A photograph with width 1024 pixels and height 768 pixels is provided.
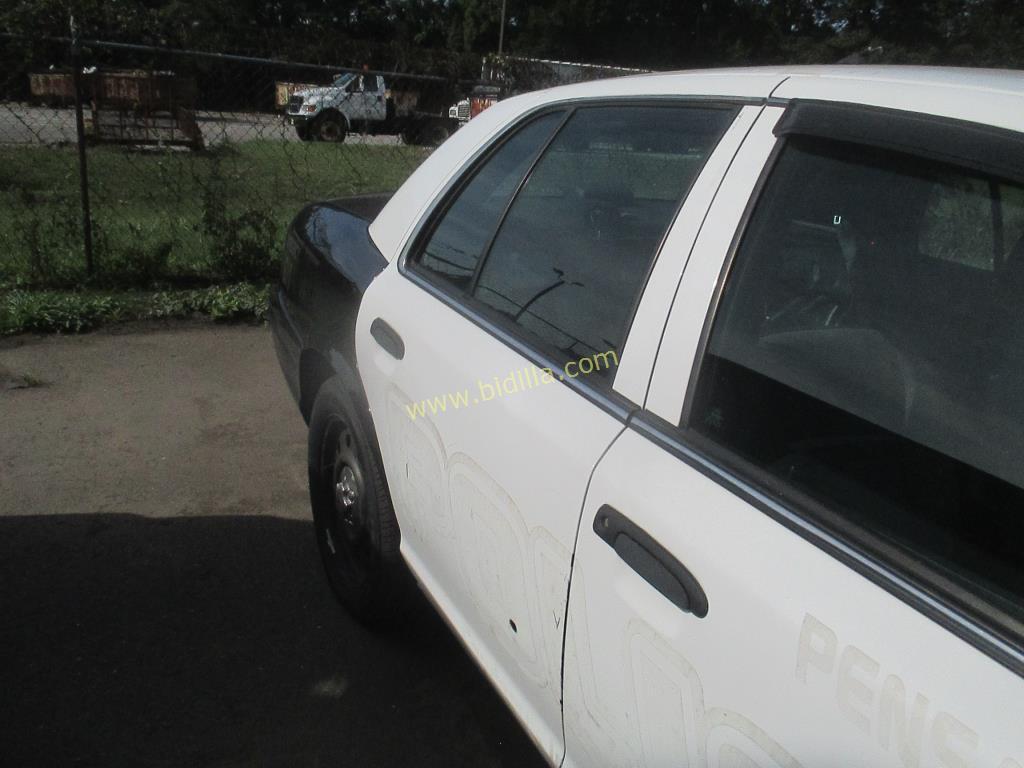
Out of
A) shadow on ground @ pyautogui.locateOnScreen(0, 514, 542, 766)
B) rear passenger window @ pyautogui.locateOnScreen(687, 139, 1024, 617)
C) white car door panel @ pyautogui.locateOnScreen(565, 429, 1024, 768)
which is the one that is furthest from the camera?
shadow on ground @ pyautogui.locateOnScreen(0, 514, 542, 766)

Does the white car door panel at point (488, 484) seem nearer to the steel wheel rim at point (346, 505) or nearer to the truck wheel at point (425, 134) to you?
the steel wheel rim at point (346, 505)

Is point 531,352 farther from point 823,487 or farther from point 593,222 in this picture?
point 823,487

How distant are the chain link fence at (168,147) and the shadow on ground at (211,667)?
3.34 m

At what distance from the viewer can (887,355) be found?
53.7 inches

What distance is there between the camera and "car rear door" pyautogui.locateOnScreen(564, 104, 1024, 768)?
1097 mm

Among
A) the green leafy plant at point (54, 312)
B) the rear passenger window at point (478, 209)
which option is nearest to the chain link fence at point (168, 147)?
the green leafy plant at point (54, 312)

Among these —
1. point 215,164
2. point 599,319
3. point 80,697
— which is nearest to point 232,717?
point 80,697

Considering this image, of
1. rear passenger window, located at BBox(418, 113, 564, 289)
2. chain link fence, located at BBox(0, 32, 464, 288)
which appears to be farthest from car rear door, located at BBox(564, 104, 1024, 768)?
chain link fence, located at BBox(0, 32, 464, 288)

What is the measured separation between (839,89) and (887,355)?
484mm

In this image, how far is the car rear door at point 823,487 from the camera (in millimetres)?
1097

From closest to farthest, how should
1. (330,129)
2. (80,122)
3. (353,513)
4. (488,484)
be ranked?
(488,484)
(353,513)
(80,122)
(330,129)

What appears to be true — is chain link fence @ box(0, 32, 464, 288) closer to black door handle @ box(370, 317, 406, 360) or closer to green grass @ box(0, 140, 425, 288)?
green grass @ box(0, 140, 425, 288)

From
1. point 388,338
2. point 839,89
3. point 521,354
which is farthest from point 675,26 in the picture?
point 839,89

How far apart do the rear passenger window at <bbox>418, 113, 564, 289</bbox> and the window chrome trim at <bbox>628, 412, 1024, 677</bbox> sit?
0.95 metres
